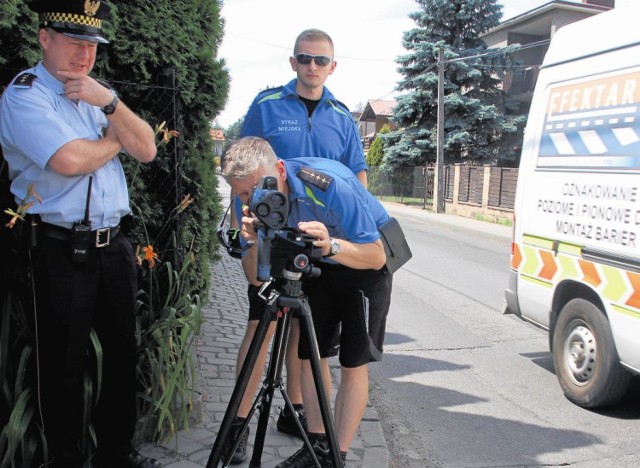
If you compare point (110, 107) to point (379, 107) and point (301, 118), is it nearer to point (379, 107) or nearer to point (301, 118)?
point (301, 118)

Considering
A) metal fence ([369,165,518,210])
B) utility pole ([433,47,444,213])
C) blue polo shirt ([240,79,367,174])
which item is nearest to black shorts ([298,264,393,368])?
blue polo shirt ([240,79,367,174])

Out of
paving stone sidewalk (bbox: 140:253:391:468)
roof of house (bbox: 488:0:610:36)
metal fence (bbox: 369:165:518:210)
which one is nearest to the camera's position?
paving stone sidewalk (bbox: 140:253:391:468)

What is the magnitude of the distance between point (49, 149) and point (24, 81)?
301mm

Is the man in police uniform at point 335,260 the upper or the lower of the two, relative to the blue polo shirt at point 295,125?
lower

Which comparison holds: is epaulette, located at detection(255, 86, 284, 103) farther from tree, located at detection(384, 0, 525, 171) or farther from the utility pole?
tree, located at detection(384, 0, 525, 171)

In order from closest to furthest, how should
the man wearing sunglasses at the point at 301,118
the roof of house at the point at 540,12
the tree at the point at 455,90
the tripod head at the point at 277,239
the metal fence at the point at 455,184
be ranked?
the tripod head at the point at 277,239 < the man wearing sunglasses at the point at 301,118 < the metal fence at the point at 455,184 < the tree at the point at 455,90 < the roof of house at the point at 540,12

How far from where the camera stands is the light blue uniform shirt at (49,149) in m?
2.37

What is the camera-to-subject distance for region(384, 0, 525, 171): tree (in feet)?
91.6

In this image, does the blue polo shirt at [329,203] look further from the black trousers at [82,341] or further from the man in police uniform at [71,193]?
the black trousers at [82,341]

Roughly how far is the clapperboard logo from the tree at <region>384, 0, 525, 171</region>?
23.2 metres

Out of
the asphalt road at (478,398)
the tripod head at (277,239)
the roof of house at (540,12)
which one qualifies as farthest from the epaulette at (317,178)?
the roof of house at (540,12)

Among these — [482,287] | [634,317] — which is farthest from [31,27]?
[482,287]

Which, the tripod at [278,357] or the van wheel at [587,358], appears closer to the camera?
the tripod at [278,357]

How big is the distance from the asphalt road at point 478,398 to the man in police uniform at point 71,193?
6.32 feet
